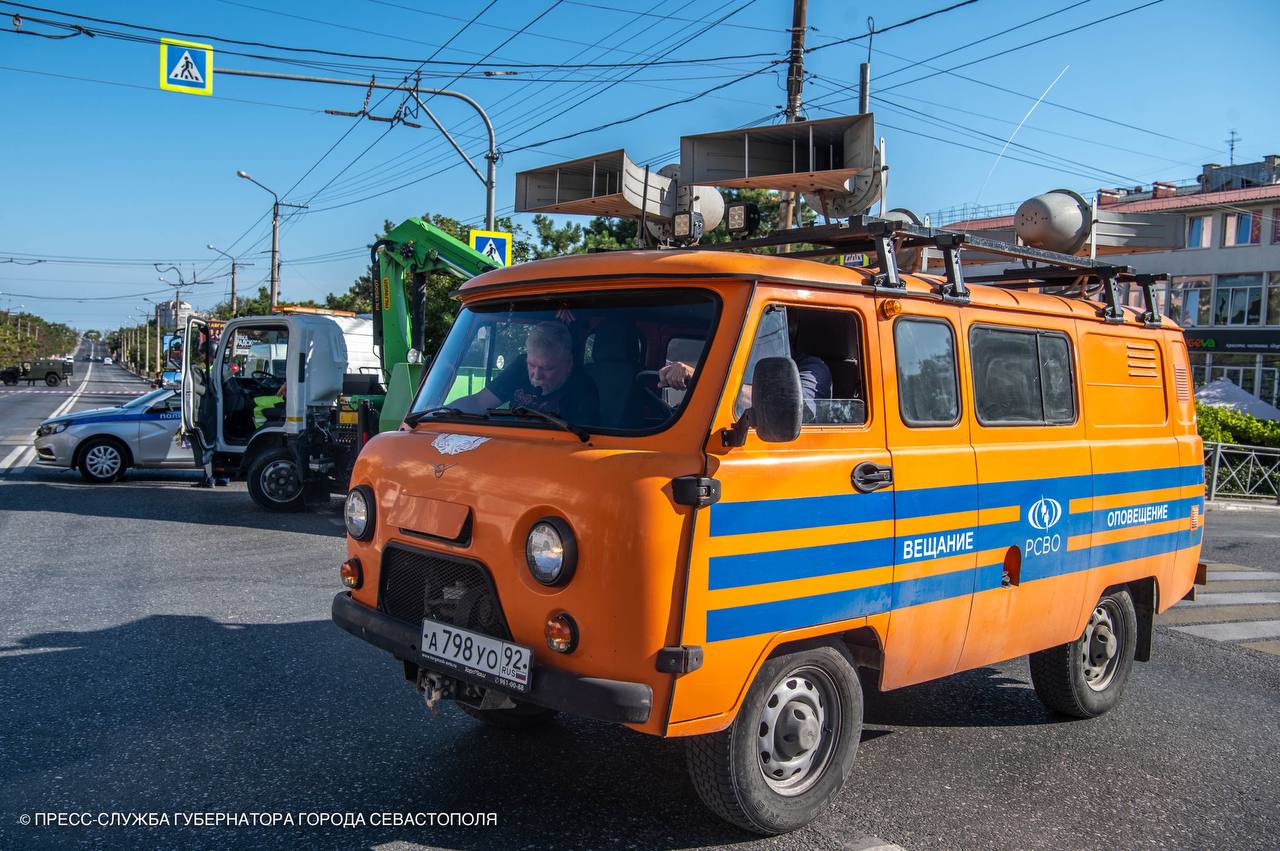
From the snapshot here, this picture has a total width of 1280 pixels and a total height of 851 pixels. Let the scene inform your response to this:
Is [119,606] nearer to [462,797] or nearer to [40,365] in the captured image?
[462,797]

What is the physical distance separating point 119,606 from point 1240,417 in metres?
25.2

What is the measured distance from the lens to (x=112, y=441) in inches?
604

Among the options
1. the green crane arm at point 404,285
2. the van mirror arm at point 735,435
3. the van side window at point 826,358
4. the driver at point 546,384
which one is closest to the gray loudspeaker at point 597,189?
the driver at point 546,384

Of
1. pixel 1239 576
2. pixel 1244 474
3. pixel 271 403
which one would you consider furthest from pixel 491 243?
pixel 1244 474

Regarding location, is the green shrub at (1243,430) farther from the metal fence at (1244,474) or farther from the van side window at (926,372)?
the van side window at (926,372)

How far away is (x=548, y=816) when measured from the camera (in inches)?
160

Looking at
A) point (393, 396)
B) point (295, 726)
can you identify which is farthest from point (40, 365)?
point (295, 726)

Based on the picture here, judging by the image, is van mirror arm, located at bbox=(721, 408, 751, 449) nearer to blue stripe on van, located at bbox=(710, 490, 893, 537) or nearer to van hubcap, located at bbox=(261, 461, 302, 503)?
blue stripe on van, located at bbox=(710, 490, 893, 537)

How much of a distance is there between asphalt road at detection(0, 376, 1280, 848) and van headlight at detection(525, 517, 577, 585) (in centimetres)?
110

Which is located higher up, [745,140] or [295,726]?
[745,140]

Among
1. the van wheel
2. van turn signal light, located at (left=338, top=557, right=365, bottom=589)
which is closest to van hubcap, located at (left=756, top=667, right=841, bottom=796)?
the van wheel

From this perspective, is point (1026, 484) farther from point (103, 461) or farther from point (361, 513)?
point (103, 461)

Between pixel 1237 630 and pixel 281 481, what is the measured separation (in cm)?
1069

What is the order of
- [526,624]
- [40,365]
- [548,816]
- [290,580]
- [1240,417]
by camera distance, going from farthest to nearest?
[40,365] < [1240,417] < [290,580] < [548,816] < [526,624]
